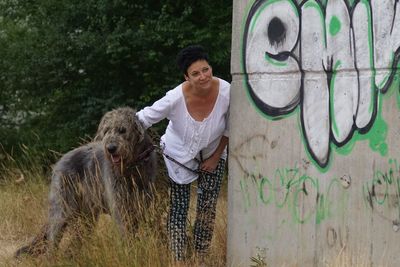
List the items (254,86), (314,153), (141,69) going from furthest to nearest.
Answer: (141,69), (254,86), (314,153)

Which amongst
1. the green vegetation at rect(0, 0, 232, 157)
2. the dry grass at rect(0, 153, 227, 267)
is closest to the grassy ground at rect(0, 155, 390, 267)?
the dry grass at rect(0, 153, 227, 267)

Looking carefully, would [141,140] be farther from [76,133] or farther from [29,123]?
[29,123]

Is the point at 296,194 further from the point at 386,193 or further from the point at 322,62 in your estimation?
the point at 322,62

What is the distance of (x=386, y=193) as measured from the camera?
16.6 ft

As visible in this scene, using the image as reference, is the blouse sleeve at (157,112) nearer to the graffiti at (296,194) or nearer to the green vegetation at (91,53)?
the graffiti at (296,194)

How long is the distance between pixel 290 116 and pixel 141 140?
4.83 ft

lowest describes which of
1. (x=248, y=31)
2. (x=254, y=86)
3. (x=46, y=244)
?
(x=46, y=244)

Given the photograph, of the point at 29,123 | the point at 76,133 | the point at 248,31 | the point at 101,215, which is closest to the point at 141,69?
the point at 76,133

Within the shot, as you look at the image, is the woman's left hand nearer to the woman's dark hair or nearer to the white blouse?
the white blouse

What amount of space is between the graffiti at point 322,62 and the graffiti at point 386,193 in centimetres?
32

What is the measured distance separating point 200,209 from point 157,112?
0.89m

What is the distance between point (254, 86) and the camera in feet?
19.8

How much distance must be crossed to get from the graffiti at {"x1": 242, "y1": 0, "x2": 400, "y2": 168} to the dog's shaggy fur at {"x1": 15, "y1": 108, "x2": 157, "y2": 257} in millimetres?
1169

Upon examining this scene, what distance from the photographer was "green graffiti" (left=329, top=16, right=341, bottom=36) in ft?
17.6
